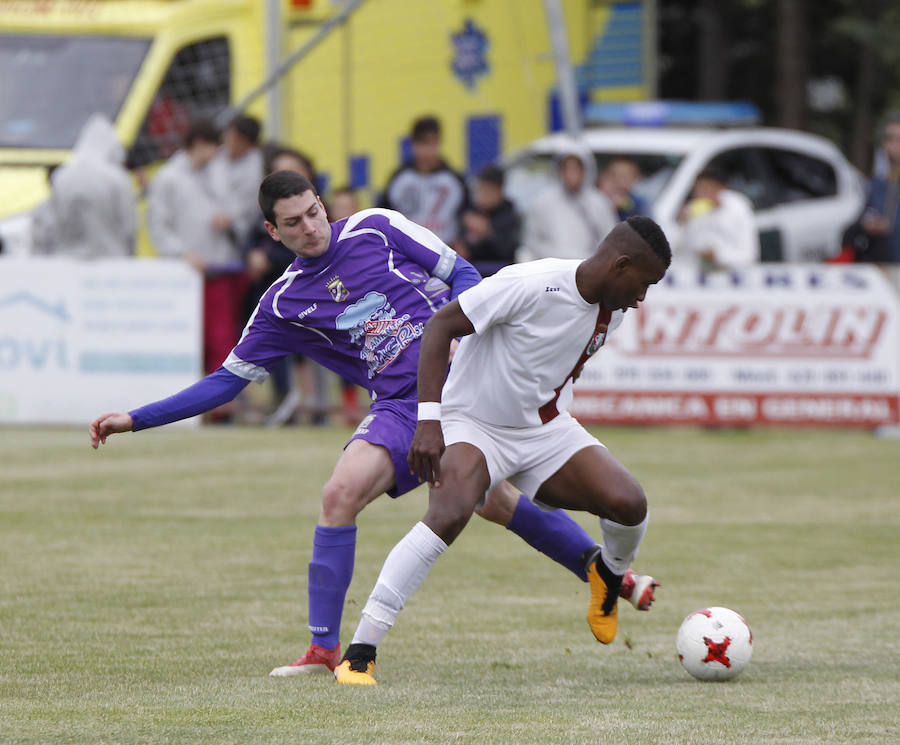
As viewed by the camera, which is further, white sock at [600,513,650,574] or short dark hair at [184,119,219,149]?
short dark hair at [184,119,219,149]

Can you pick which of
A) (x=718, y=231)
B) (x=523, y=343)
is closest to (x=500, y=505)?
(x=523, y=343)

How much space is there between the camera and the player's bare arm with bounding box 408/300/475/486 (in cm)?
609

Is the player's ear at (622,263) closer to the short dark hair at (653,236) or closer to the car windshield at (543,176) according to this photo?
the short dark hair at (653,236)

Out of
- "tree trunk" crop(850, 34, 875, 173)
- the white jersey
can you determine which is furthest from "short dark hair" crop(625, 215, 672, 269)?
"tree trunk" crop(850, 34, 875, 173)

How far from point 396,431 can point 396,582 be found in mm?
650

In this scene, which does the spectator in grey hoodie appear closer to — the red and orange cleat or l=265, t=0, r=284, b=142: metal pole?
l=265, t=0, r=284, b=142: metal pole

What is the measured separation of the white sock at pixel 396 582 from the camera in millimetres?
6238

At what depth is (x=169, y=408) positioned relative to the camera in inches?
267

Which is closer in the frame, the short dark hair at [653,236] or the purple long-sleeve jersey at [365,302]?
the short dark hair at [653,236]

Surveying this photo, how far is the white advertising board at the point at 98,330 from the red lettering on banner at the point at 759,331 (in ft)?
12.1

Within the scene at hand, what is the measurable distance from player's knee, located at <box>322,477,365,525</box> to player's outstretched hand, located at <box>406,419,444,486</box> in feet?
1.46

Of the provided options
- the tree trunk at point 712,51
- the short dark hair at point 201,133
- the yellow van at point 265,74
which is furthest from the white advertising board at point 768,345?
the tree trunk at point 712,51

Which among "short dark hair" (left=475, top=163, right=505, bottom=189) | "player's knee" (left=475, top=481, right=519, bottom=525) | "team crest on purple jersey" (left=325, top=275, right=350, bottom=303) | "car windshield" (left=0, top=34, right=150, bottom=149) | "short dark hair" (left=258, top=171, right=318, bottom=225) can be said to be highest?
"car windshield" (left=0, top=34, right=150, bottom=149)

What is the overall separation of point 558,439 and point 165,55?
39.8 feet
